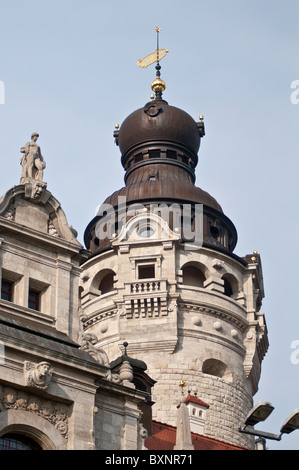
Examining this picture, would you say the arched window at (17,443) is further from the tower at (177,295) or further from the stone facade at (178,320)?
the stone facade at (178,320)

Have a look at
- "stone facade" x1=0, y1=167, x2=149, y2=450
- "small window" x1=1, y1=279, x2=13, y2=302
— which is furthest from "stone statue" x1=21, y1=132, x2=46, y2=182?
"small window" x1=1, y1=279, x2=13, y2=302

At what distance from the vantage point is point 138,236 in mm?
62594

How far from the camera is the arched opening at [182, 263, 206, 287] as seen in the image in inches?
2527

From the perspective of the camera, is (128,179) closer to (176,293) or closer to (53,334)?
(176,293)

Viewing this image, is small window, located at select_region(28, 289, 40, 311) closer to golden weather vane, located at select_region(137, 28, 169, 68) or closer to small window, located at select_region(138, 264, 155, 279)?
A: small window, located at select_region(138, 264, 155, 279)

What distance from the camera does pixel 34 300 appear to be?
36.0 meters

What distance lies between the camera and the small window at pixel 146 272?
207ft

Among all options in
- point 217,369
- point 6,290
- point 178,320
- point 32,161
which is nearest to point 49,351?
point 6,290

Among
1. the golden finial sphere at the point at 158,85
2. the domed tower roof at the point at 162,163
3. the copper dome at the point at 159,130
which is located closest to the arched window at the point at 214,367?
the domed tower roof at the point at 162,163

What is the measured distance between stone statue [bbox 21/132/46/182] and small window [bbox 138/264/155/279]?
24659 mm

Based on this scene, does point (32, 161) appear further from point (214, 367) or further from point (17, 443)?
point (214, 367)

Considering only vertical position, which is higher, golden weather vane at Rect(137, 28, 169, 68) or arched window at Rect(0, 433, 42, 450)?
golden weather vane at Rect(137, 28, 169, 68)

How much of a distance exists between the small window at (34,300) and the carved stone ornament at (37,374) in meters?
3.15
